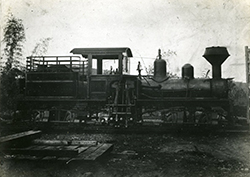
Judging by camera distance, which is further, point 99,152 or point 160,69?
point 160,69

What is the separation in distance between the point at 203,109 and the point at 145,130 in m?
2.36

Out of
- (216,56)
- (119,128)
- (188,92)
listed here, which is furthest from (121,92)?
(216,56)

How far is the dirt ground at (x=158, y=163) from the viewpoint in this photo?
4.31 meters

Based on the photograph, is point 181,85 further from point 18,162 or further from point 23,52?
point 23,52

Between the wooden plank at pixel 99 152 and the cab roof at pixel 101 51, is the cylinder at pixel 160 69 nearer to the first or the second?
the cab roof at pixel 101 51

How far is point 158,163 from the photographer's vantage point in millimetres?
Answer: 4973

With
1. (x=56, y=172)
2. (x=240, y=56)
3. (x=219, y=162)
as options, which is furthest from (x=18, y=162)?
(x=240, y=56)

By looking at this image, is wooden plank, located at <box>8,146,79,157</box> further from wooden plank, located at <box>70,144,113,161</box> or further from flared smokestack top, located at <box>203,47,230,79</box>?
flared smokestack top, located at <box>203,47,230,79</box>

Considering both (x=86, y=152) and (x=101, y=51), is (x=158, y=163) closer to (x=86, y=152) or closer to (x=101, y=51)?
(x=86, y=152)

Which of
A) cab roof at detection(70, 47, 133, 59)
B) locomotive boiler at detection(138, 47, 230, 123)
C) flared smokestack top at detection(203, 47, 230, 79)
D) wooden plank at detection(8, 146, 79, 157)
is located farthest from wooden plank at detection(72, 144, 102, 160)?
flared smokestack top at detection(203, 47, 230, 79)

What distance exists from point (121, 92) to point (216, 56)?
12.8 feet

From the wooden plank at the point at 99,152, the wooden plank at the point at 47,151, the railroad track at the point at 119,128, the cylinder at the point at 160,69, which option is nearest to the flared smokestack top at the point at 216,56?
the cylinder at the point at 160,69

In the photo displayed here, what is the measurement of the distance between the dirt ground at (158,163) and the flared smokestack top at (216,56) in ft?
10.4

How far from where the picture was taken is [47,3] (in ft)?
22.8
